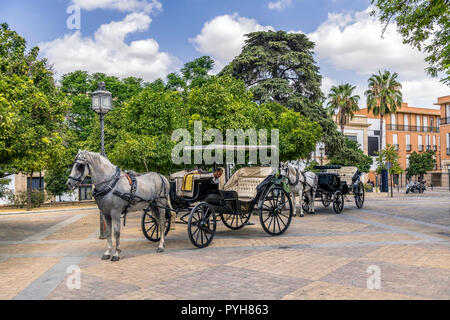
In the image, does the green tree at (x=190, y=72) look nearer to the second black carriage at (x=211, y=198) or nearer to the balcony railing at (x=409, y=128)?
the second black carriage at (x=211, y=198)

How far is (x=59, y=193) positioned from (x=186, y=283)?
2466 centimetres

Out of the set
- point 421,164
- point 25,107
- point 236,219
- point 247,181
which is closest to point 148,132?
point 25,107

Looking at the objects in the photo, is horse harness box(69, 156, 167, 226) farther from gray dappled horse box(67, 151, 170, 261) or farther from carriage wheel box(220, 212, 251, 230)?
carriage wheel box(220, 212, 251, 230)

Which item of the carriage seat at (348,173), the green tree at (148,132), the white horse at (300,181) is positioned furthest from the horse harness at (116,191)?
the carriage seat at (348,173)

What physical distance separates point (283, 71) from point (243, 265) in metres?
25.1

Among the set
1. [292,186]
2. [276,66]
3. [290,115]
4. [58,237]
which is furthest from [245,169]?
[276,66]

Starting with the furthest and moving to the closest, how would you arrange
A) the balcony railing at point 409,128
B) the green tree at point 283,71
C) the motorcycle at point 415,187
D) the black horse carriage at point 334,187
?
the balcony railing at point 409,128
the motorcycle at point 415,187
the green tree at point 283,71
the black horse carriage at point 334,187

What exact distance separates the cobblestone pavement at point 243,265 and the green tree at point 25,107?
249 centimetres

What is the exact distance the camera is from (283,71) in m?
29.8

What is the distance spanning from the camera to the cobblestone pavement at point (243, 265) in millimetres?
5379

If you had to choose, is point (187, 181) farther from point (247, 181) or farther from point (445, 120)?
point (445, 120)

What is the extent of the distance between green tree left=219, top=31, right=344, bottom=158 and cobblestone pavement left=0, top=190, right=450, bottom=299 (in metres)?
17.9

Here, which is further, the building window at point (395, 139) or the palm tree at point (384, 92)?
the building window at point (395, 139)
